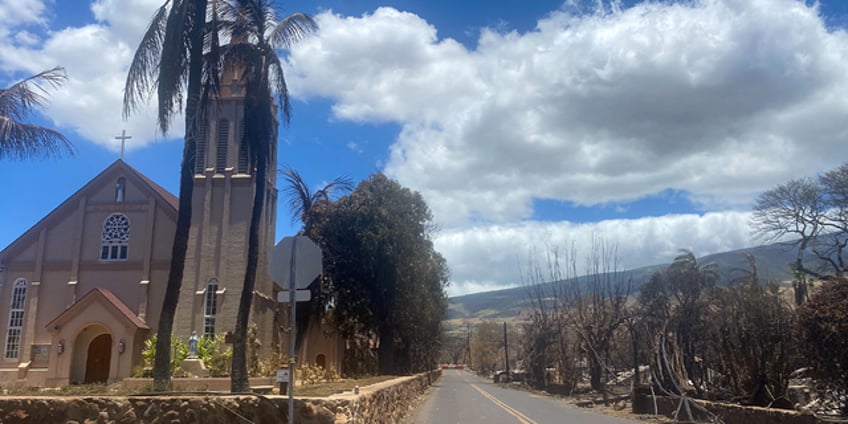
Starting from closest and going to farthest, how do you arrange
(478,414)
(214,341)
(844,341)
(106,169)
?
(844,341) → (478,414) → (214,341) → (106,169)

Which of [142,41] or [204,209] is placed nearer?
[142,41]

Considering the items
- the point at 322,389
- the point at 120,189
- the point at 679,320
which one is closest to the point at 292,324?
the point at 322,389

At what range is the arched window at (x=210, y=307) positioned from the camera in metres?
30.8

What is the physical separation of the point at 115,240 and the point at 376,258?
1273cm

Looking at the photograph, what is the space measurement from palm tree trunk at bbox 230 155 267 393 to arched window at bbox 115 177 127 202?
57.1ft

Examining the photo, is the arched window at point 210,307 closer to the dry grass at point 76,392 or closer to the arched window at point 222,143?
the arched window at point 222,143

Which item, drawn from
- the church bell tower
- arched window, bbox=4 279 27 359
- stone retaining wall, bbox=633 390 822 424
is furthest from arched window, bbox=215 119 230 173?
stone retaining wall, bbox=633 390 822 424

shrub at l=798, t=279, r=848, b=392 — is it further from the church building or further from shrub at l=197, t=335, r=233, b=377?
the church building

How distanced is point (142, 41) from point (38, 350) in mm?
20488

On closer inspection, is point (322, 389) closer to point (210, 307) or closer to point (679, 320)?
point (210, 307)

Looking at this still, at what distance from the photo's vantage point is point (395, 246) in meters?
35.4

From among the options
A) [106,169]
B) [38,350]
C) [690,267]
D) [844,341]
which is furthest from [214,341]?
[690,267]

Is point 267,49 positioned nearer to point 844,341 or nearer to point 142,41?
point 142,41

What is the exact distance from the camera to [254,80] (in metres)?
18.3
